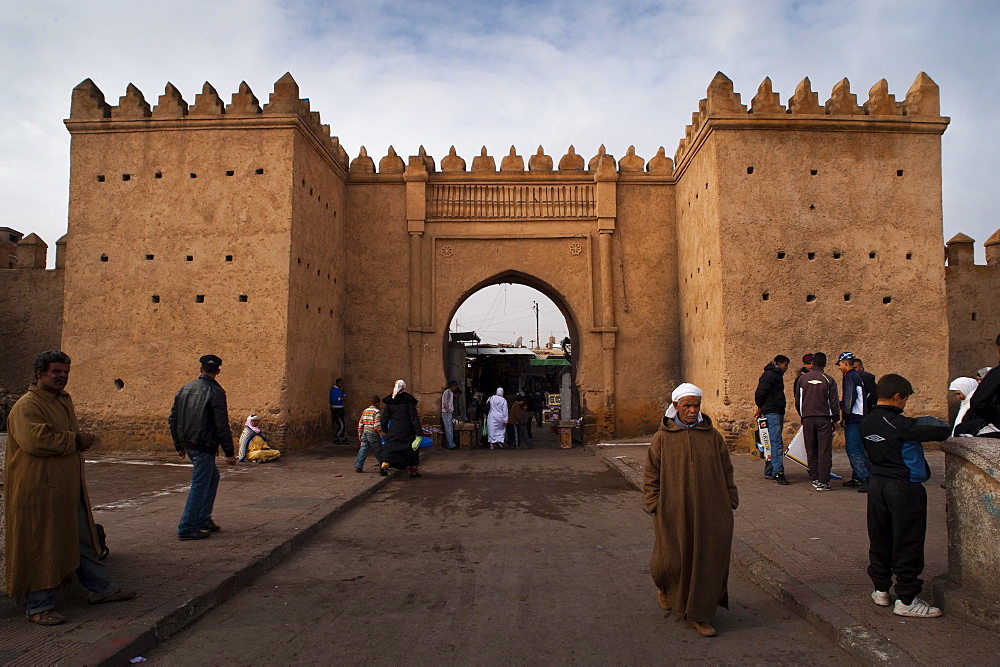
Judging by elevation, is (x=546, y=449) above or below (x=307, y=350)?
below

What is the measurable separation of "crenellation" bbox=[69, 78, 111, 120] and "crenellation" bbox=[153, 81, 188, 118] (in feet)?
3.33

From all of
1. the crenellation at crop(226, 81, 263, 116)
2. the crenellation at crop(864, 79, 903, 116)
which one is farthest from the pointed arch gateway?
the crenellation at crop(864, 79, 903, 116)

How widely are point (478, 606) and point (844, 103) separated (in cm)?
1180

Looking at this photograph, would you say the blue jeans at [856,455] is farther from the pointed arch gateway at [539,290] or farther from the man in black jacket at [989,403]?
the pointed arch gateway at [539,290]

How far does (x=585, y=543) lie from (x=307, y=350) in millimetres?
8412

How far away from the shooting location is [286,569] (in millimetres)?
5230

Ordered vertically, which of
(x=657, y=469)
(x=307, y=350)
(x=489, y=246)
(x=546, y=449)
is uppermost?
(x=489, y=246)

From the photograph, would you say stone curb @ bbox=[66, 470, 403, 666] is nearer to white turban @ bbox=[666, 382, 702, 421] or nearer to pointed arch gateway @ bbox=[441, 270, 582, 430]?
white turban @ bbox=[666, 382, 702, 421]

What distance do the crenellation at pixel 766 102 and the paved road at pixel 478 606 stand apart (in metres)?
8.37

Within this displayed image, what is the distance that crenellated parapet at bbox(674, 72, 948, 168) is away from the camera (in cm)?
1206

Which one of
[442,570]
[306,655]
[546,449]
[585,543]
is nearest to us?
[306,655]

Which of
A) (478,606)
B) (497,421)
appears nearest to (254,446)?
(497,421)

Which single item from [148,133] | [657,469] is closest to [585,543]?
[657,469]

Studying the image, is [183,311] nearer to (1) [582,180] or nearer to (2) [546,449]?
(2) [546,449]
